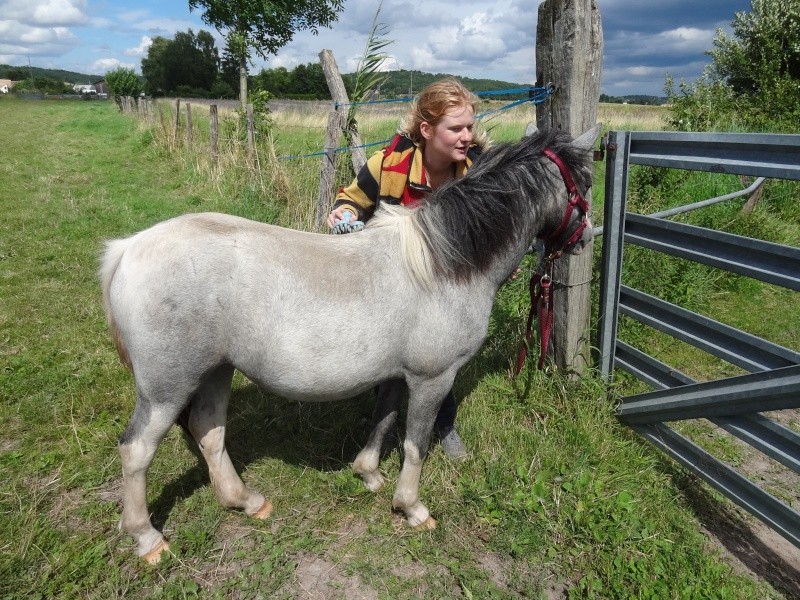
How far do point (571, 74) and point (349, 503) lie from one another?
2908 millimetres

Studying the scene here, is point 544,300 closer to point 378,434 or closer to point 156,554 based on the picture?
point 378,434

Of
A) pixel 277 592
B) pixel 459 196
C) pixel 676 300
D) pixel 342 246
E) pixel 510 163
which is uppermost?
pixel 510 163

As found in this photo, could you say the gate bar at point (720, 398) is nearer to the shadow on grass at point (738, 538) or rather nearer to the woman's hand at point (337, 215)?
the shadow on grass at point (738, 538)

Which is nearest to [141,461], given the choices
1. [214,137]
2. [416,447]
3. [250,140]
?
[416,447]

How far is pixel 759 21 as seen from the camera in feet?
37.6

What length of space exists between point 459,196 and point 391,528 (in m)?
1.92

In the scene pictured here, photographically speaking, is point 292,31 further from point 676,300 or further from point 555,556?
point 555,556

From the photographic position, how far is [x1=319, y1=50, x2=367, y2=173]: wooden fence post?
527cm

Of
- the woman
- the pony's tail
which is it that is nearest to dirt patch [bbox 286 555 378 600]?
the woman

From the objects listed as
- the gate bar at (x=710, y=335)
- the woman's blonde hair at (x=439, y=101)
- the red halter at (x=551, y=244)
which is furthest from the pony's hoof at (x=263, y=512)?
the gate bar at (x=710, y=335)

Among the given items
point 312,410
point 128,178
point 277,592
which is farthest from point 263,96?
point 277,592

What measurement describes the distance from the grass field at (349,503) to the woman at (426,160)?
0.51 metres

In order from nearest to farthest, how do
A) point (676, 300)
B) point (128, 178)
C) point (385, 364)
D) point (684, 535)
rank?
point (385, 364) → point (684, 535) → point (676, 300) → point (128, 178)

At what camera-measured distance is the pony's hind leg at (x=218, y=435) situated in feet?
8.66
